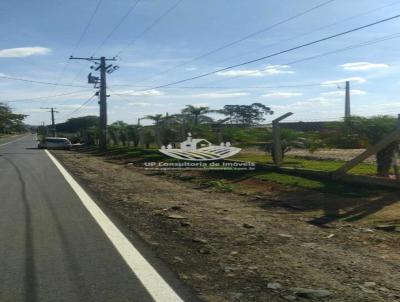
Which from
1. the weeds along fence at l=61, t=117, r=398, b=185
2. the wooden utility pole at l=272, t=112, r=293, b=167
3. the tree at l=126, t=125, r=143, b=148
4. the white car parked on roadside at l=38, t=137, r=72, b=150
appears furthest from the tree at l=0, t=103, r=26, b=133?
the wooden utility pole at l=272, t=112, r=293, b=167

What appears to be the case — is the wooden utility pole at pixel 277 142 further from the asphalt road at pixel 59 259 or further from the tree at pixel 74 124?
the tree at pixel 74 124

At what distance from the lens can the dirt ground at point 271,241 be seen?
530 cm

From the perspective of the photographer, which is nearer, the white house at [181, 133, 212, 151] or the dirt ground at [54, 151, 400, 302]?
the dirt ground at [54, 151, 400, 302]

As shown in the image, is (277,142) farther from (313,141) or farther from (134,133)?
(134,133)

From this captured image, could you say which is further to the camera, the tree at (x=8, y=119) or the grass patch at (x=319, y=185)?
the tree at (x=8, y=119)

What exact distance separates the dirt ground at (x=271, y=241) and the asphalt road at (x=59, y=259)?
625 millimetres

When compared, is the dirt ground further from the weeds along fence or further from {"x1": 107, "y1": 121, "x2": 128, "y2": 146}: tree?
{"x1": 107, "y1": 121, "x2": 128, "y2": 146}: tree

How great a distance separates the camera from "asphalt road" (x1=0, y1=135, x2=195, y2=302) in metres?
5.11

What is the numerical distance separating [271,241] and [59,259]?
2762 mm

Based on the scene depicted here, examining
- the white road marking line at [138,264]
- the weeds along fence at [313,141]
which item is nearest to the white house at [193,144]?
the weeds along fence at [313,141]

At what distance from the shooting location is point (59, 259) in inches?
252

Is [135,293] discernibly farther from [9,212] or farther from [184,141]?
[184,141]

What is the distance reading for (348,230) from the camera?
807 centimetres

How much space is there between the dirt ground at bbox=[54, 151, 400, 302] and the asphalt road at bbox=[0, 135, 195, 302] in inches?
24.6
